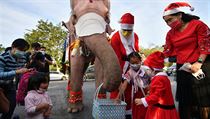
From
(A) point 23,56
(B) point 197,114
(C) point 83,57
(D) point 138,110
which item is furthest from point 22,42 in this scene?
(B) point 197,114

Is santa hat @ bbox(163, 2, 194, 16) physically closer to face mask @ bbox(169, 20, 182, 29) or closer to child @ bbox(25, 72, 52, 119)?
face mask @ bbox(169, 20, 182, 29)

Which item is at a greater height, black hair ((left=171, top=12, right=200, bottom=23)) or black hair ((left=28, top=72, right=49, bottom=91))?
black hair ((left=171, top=12, right=200, bottom=23))

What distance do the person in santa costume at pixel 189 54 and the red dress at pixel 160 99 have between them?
19cm

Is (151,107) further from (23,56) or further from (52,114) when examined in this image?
(23,56)

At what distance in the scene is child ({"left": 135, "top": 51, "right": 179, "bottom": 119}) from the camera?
3584 millimetres

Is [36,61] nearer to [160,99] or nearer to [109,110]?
[109,110]

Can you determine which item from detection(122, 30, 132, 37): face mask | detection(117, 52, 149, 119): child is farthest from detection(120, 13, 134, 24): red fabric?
detection(117, 52, 149, 119): child

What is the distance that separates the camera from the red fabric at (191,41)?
3422mm

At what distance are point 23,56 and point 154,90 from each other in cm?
189

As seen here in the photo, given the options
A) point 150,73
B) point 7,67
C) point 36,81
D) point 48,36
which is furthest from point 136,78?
point 48,36

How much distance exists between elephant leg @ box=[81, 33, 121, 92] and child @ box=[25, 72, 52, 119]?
107 cm

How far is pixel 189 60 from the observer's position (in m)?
3.61

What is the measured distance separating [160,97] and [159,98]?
0.02 metres

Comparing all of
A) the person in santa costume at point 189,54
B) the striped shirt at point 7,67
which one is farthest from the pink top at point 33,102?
the person in santa costume at point 189,54
